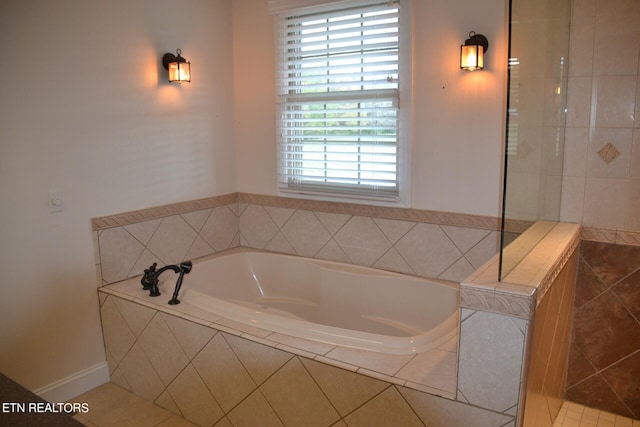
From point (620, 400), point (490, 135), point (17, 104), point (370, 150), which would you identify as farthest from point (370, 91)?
point (620, 400)

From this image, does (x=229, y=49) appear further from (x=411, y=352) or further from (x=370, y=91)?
(x=411, y=352)

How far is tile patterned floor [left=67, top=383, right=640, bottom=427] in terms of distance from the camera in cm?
265

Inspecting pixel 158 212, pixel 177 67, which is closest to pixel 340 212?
pixel 158 212

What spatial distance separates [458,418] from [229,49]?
3058mm

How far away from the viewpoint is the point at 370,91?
3.23 m

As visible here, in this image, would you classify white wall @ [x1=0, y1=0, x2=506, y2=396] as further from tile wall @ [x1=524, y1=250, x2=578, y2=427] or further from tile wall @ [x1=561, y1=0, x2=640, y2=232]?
tile wall @ [x1=524, y1=250, x2=578, y2=427]

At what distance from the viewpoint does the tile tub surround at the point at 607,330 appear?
2629 mm

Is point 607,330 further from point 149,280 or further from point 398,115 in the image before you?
point 149,280

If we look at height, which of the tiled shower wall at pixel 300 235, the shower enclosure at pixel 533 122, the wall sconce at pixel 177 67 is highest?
the wall sconce at pixel 177 67

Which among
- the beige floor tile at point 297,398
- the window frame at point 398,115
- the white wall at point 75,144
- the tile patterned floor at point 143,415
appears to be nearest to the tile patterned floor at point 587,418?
the tile patterned floor at point 143,415

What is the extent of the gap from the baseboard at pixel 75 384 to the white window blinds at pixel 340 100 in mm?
1716

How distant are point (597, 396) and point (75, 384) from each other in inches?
116

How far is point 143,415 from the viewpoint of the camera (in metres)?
2.74

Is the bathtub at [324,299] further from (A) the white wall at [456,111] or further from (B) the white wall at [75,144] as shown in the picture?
(B) the white wall at [75,144]
